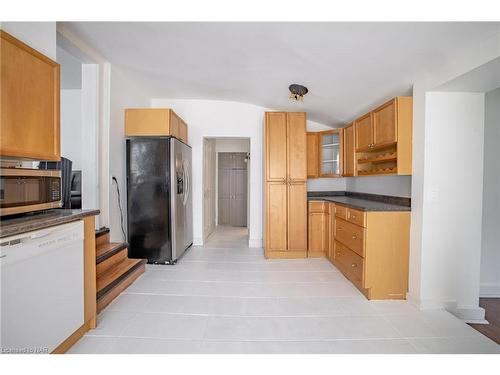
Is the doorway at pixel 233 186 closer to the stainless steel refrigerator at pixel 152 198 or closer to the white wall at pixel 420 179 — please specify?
the stainless steel refrigerator at pixel 152 198

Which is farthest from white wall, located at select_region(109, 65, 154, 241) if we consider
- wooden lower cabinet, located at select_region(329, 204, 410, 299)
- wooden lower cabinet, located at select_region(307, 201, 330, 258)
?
wooden lower cabinet, located at select_region(329, 204, 410, 299)

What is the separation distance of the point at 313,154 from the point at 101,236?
10.7ft

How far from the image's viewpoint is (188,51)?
2.57m

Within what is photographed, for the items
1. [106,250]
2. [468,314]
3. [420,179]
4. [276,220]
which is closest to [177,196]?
[106,250]

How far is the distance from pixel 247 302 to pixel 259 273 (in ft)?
2.60

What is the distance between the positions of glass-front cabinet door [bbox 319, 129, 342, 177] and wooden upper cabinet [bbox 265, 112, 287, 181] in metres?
0.83

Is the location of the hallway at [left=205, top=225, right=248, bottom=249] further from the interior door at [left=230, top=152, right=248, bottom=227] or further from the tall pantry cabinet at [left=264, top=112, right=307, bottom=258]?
the tall pantry cabinet at [left=264, top=112, right=307, bottom=258]

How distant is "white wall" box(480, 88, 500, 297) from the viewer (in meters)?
2.98

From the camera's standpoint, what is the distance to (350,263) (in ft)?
9.53

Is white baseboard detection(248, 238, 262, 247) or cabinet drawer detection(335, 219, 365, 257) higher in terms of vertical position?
cabinet drawer detection(335, 219, 365, 257)

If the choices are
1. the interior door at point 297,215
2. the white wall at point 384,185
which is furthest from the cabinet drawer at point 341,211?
the white wall at point 384,185

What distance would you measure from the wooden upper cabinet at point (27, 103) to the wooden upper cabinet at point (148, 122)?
163 cm

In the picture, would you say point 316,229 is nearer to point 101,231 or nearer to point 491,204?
point 491,204

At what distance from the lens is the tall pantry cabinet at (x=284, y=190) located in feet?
12.3
